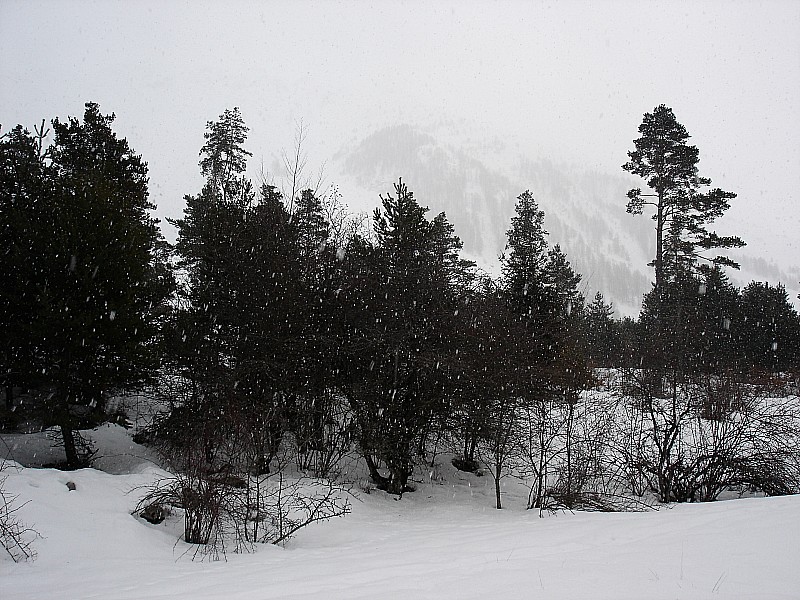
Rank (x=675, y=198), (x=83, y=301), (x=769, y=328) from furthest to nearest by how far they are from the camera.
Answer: (x=769, y=328) → (x=675, y=198) → (x=83, y=301)

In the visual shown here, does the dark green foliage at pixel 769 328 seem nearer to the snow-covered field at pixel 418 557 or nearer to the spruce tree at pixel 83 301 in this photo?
the snow-covered field at pixel 418 557

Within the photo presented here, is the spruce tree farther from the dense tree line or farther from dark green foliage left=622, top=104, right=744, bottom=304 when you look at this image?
dark green foliage left=622, top=104, right=744, bottom=304

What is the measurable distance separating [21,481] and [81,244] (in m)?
6.18

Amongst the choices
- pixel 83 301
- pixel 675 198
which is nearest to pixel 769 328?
pixel 675 198

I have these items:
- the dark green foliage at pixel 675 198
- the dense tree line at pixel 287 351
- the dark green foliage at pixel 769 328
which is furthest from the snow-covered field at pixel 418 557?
the dark green foliage at pixel 769 328

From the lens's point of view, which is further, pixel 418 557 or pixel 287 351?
pixel 287 351

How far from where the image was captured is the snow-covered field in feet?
15.3

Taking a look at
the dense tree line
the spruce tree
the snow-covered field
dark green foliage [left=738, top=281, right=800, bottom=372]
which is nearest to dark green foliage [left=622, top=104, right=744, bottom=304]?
the dense tree line

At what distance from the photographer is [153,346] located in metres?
13.9

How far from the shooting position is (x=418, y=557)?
659 cm

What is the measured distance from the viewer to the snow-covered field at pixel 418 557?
4.65 m

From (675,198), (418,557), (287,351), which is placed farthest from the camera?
(675,198)

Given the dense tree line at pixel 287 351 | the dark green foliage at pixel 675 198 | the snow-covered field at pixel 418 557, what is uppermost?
the dark green foliage at pixel 675 198

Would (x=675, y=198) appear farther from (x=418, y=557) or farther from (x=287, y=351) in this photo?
(x=418, y=557)
